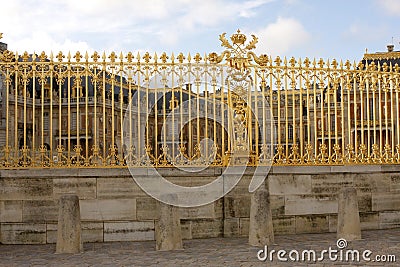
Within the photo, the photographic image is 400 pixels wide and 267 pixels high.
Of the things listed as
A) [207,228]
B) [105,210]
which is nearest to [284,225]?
[207,228]

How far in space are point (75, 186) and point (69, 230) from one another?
5.57 feet

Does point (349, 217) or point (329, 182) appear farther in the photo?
point (329, 182)

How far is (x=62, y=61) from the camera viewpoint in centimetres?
1277

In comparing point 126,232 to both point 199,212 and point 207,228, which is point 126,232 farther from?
point 207,228

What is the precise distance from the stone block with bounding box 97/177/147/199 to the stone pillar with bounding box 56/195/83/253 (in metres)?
1.45

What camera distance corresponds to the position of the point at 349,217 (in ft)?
38.9

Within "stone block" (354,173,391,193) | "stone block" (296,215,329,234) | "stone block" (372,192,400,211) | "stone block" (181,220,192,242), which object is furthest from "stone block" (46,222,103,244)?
"stone block" (372,192,400,211)

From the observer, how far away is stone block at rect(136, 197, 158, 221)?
12.5 metres

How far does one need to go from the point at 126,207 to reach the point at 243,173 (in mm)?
2702

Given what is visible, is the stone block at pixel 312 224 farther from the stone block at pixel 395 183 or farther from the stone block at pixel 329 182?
the stone block at pixel 395 183

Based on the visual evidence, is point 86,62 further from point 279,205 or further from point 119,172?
point 279,205

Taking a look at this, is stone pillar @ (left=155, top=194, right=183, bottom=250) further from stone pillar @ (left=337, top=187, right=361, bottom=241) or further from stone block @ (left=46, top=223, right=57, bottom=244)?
stone pillar @ (left=337, top=187, right=361, bottom=241)

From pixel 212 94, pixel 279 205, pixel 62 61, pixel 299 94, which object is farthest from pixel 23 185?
pixel 299 94

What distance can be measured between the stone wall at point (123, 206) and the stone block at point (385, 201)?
1642 millimetres
